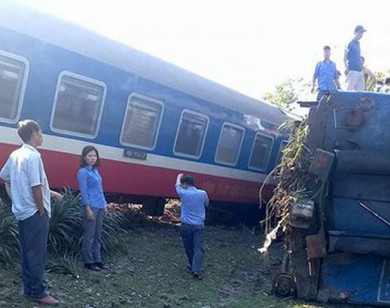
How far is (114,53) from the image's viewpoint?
8.95 meters

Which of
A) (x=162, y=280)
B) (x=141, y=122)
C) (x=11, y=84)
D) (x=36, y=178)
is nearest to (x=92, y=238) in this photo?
(x=162, y=280)

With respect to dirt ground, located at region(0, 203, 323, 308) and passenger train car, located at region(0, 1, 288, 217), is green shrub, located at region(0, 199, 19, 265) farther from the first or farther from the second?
passenger train car, located at region(0, 1, 288, 217)

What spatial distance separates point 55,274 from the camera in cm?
643

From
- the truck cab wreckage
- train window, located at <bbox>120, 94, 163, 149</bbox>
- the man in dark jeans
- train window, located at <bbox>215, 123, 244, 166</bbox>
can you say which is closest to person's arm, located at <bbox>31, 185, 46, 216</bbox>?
the truck cab wreckage

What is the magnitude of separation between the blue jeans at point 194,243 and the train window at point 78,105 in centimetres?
211

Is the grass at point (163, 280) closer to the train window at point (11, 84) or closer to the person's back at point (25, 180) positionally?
the person's back at point (25, 180)

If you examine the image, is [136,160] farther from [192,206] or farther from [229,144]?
[229,144]

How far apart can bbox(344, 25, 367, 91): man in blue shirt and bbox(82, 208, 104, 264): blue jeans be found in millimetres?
4207

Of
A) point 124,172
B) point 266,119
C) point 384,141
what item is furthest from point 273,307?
point 266,119

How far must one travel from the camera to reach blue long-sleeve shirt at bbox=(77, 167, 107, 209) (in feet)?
22.3

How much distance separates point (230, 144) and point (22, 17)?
18.8ft

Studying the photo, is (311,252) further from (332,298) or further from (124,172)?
(124,172)

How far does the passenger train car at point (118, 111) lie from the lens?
756cm

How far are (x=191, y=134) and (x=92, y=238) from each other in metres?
4.38
